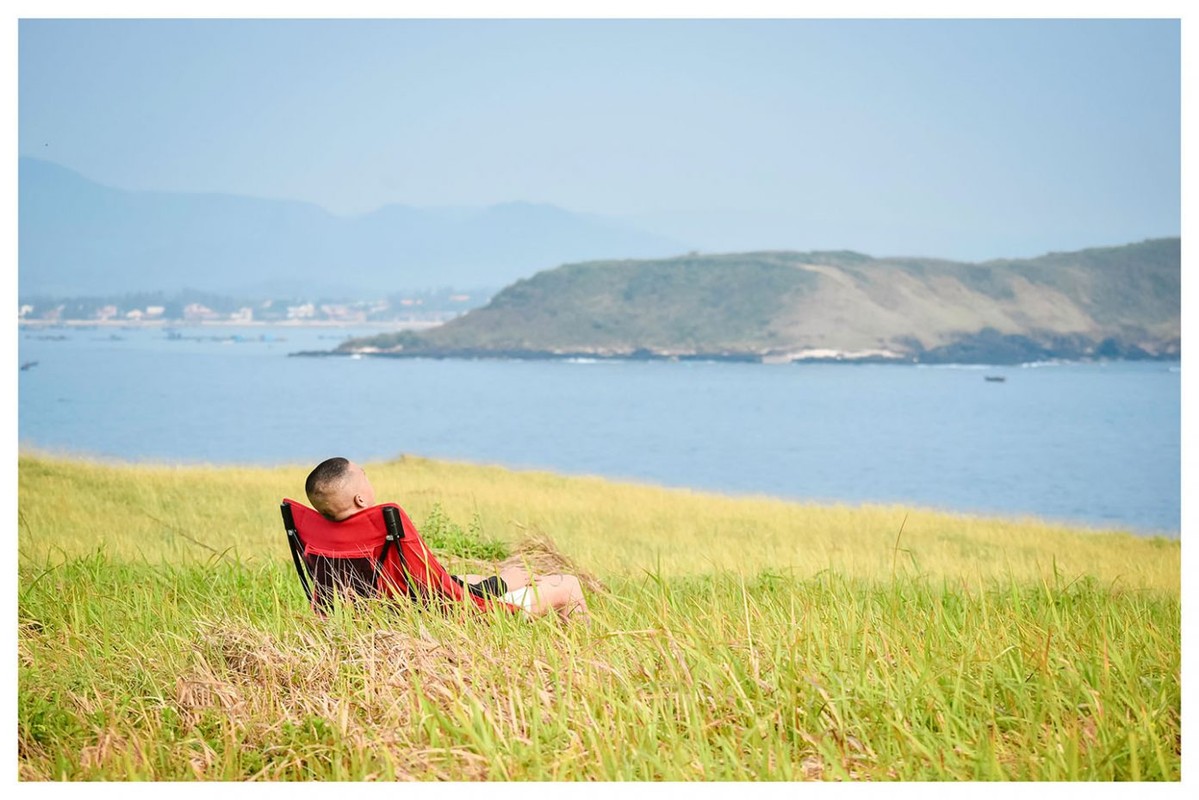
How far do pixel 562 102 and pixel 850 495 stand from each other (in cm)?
2571

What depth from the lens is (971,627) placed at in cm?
400

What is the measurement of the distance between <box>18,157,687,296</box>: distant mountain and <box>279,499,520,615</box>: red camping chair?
32.5 feet

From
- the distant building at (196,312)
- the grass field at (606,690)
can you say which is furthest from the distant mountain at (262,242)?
the grass field at (606,690)

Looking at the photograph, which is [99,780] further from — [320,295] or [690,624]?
[320,295]

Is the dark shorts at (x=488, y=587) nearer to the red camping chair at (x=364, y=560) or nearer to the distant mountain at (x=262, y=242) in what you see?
the red camping chair at (x=364, y=560)

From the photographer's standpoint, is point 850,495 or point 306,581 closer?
point 306,581

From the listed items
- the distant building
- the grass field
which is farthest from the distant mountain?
the grass field

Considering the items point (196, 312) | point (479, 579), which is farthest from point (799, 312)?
point (479, 579)

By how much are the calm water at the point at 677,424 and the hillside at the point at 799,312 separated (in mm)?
3547

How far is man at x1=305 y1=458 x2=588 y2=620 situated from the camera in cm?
384

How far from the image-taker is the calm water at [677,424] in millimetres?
37125
